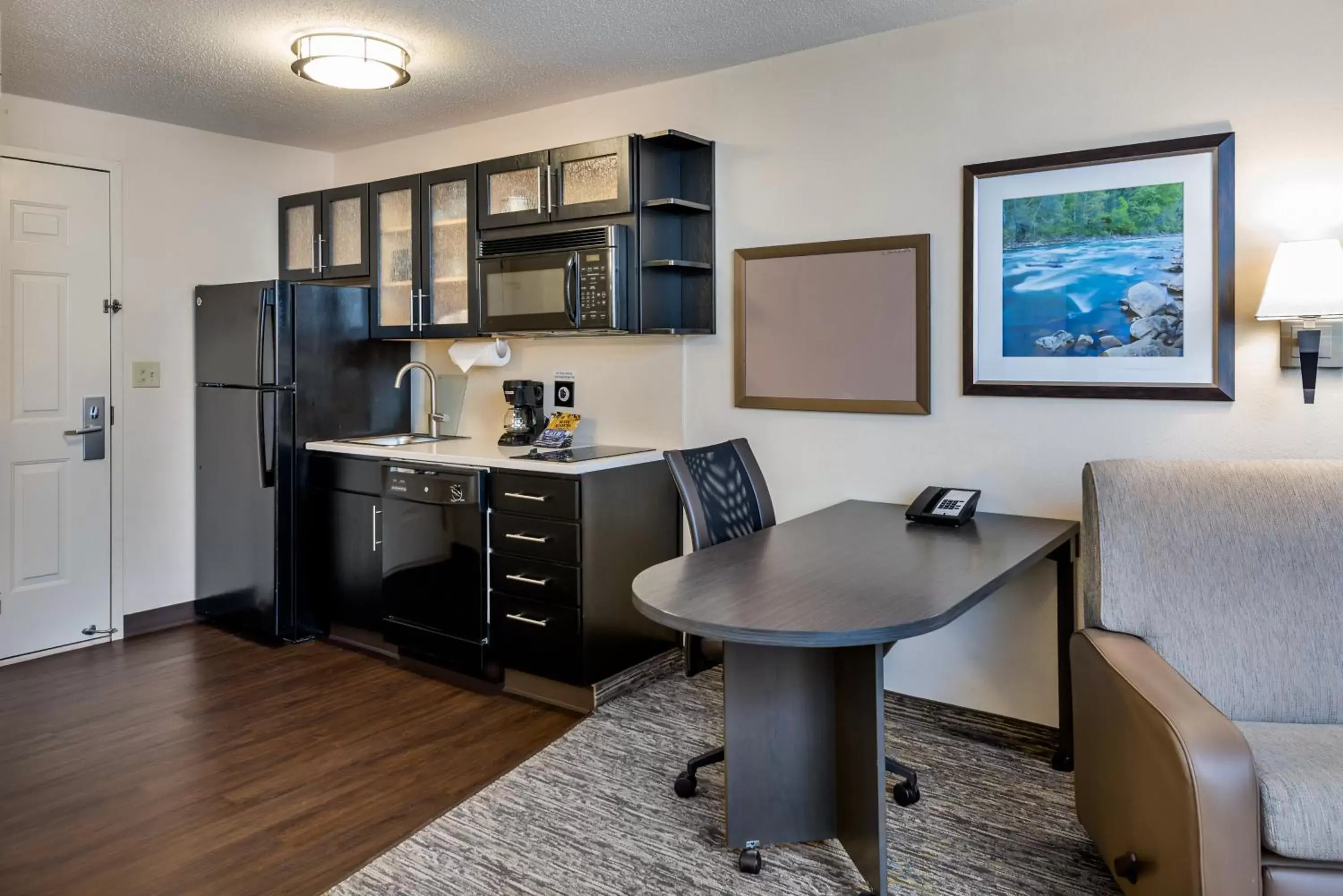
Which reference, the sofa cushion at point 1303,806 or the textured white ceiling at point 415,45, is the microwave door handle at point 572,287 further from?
the sofa cushion at point 1303,806

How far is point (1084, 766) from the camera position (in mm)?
2057

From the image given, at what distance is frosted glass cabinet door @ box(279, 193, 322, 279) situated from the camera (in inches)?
175

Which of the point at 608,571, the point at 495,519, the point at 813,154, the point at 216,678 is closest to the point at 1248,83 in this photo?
the point at 813,154

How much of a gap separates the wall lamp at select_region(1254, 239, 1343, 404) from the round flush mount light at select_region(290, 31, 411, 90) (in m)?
2.84

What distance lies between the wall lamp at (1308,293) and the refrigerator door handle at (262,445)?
3702mm

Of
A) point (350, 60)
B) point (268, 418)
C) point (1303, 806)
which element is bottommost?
point (1303, 806)

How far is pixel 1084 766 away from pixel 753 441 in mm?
1696

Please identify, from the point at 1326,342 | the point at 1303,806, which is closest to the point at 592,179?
the point at 1326,342

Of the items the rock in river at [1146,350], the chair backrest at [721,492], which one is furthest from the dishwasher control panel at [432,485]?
the rock in river at [1146,350]

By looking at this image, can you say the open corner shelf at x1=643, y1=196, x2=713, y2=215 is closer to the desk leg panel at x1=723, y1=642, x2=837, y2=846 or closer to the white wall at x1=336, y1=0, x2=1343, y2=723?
the white wall at x1=336, y1=0, x2=1343, y2=723

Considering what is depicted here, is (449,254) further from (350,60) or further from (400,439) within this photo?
(350,60)

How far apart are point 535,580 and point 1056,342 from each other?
1.93 metres

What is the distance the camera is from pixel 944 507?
8.75ft

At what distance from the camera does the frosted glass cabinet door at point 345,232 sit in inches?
A: 165
